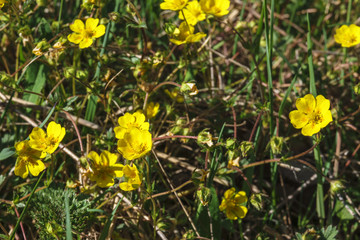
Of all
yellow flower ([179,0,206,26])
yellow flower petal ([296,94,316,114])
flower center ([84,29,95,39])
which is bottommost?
yellow flower petal ([296,94,316,114])

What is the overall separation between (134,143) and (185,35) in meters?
0.79

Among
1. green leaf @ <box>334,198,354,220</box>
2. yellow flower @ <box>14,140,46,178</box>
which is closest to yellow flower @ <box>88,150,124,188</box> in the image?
yellow flower @ <box>14,140,46,178</box>

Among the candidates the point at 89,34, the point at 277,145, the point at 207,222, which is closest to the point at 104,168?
the point at 207,222

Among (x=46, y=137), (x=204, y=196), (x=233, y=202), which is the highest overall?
(x=46, y=137)

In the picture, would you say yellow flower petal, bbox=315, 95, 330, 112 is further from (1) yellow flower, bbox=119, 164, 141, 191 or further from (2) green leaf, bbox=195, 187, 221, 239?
(1) yellow flower, bbox=119, 164, 141, 191

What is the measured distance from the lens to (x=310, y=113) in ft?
6.40

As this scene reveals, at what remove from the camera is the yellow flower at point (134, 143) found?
1748 millimetres

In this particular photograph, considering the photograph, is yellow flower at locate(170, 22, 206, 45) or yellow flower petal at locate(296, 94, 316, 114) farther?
yellow flower at locate(170, 22, 206, 45)

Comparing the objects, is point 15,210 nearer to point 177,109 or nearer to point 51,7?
point 177,109

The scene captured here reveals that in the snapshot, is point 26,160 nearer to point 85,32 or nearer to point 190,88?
point 85,32

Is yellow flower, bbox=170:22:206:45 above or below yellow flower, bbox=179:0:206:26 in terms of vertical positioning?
below

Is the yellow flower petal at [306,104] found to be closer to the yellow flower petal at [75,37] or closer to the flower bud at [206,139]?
the flower bud at [206,139]

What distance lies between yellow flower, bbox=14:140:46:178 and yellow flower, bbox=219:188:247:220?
907 mm

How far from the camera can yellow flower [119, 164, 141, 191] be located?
1800 millimetres
